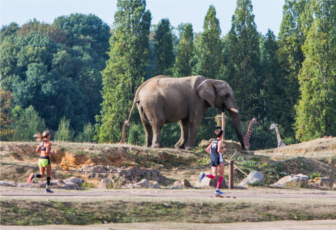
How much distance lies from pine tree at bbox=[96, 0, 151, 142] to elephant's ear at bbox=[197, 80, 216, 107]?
21647mm

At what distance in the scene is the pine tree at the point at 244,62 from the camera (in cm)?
5262

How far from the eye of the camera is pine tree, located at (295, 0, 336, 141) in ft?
148

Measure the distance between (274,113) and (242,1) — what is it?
10.8 metres

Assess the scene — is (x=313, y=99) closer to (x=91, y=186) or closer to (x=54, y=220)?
(x=91, y=186)

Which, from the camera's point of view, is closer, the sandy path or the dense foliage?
the sandy path

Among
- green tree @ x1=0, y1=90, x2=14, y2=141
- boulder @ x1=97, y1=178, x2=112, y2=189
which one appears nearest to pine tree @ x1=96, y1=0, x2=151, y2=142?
green tree @ x1=0, y1=90, x2=14, y2=141

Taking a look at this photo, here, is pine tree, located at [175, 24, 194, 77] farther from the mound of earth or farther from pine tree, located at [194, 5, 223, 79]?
the mound of earth

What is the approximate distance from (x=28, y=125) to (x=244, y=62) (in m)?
20.9

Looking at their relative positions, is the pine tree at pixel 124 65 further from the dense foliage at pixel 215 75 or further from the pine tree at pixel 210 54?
the pine tree at pixel 210 54

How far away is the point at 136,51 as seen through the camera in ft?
161

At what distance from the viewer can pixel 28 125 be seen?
54.7 metres

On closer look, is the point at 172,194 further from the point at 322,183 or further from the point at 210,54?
the point at 210,54

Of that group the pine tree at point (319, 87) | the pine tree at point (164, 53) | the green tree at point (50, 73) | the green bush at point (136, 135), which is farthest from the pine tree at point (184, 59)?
the green tree at point (50, 73)

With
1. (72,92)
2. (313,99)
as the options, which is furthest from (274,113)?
(72,92)
